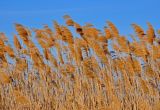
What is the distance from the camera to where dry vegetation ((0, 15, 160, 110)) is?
6.02m

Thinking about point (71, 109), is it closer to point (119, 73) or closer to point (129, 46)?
point (119, 73)

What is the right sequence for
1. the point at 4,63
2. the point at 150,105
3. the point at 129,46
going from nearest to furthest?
the point at 150,105 < the point at 129,46 < the point at 4,63

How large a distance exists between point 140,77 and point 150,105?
1.45ft

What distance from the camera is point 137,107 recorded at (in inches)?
233

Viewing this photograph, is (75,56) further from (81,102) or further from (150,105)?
(150,105)

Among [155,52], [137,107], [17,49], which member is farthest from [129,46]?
[17,49]

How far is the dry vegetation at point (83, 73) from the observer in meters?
6.02

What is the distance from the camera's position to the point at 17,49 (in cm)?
703

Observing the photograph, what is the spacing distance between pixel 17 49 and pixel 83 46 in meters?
1.12

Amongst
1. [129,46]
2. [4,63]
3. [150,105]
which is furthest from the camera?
[4,63]

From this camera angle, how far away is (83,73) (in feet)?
20.7

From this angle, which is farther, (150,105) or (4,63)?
(4,63)

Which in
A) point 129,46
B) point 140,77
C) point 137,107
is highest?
point 129,46

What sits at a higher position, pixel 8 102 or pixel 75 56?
pixel 75 56
